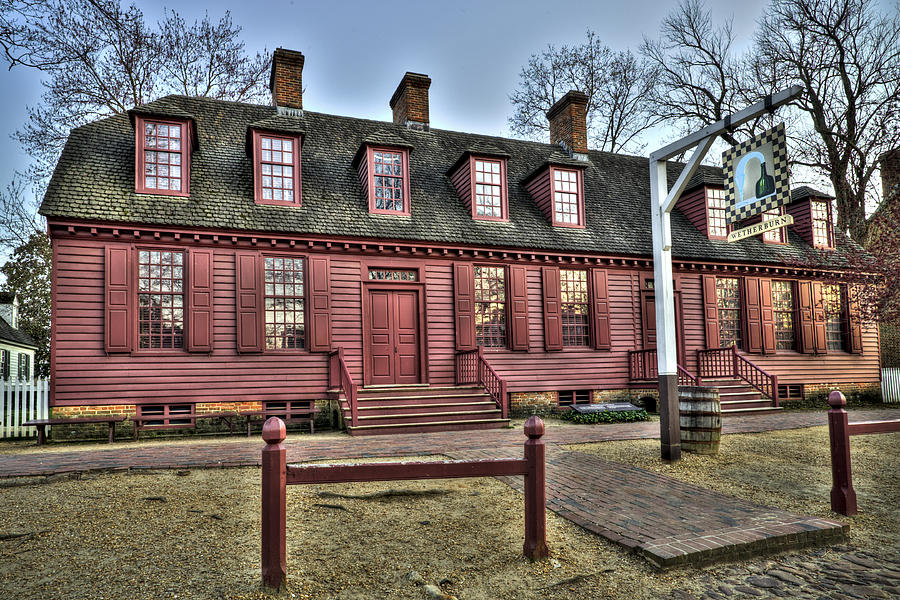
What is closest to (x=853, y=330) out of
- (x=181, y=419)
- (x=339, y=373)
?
(x=339, y=373)

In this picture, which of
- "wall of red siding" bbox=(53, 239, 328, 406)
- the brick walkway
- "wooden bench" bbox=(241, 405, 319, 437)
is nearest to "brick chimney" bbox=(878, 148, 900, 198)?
the brick walkway

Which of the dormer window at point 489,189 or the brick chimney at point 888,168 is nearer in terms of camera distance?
the dormer window at point 489,189

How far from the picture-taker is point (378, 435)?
36.3ft

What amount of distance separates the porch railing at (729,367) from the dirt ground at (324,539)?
345 inches

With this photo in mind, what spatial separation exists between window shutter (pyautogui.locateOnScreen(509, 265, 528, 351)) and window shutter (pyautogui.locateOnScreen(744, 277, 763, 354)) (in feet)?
23.6

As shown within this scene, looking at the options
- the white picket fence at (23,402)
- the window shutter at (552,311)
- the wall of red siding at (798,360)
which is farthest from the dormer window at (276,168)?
the wall of red siding at (798,360)

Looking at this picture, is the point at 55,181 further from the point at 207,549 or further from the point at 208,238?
the point at 207,549

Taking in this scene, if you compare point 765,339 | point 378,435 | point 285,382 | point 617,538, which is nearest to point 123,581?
point 617,538

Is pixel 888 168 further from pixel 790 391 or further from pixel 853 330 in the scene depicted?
pixel 790 391

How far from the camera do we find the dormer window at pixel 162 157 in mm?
12391

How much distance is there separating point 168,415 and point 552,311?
359 inches

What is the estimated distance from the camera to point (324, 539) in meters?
4.83

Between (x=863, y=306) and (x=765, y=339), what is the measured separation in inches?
104

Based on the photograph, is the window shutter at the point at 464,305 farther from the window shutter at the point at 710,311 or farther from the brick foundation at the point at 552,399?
the window shutter at the point at 710,311
